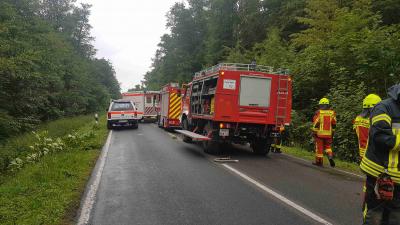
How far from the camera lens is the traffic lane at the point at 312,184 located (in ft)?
19.6

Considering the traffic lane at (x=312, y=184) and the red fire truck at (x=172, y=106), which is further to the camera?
the red fire truck at (x=172, y=106)

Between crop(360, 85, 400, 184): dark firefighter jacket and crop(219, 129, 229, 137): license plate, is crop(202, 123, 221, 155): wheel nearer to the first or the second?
crop(219, 129, 229, 137): license plate

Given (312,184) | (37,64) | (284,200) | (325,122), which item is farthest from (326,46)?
(37,64)

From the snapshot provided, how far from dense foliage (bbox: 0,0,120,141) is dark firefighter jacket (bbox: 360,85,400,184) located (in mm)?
17797

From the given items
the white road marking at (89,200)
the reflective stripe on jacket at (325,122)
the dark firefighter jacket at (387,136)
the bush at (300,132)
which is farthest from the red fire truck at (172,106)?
the dark firefighter jacket at (387,136)

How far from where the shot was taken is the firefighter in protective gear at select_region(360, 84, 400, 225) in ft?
12.0

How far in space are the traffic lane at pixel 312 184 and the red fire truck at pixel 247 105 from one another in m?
0.83

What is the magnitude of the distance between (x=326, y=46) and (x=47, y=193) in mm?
15028

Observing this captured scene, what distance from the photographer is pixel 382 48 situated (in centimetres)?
1367

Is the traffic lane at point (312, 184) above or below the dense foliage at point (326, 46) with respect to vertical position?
below

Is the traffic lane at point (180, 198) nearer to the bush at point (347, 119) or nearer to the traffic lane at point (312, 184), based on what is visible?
the traffic lane at point (312, 184)

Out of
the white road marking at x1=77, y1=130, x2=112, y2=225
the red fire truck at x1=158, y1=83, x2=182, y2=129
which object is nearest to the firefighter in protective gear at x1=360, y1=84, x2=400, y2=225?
the white road marking at x1=77, y1=130, x2=112, y2=225

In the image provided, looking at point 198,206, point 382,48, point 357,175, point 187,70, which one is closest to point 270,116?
point 357,175

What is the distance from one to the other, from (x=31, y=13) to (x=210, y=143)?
2603 centimetres
